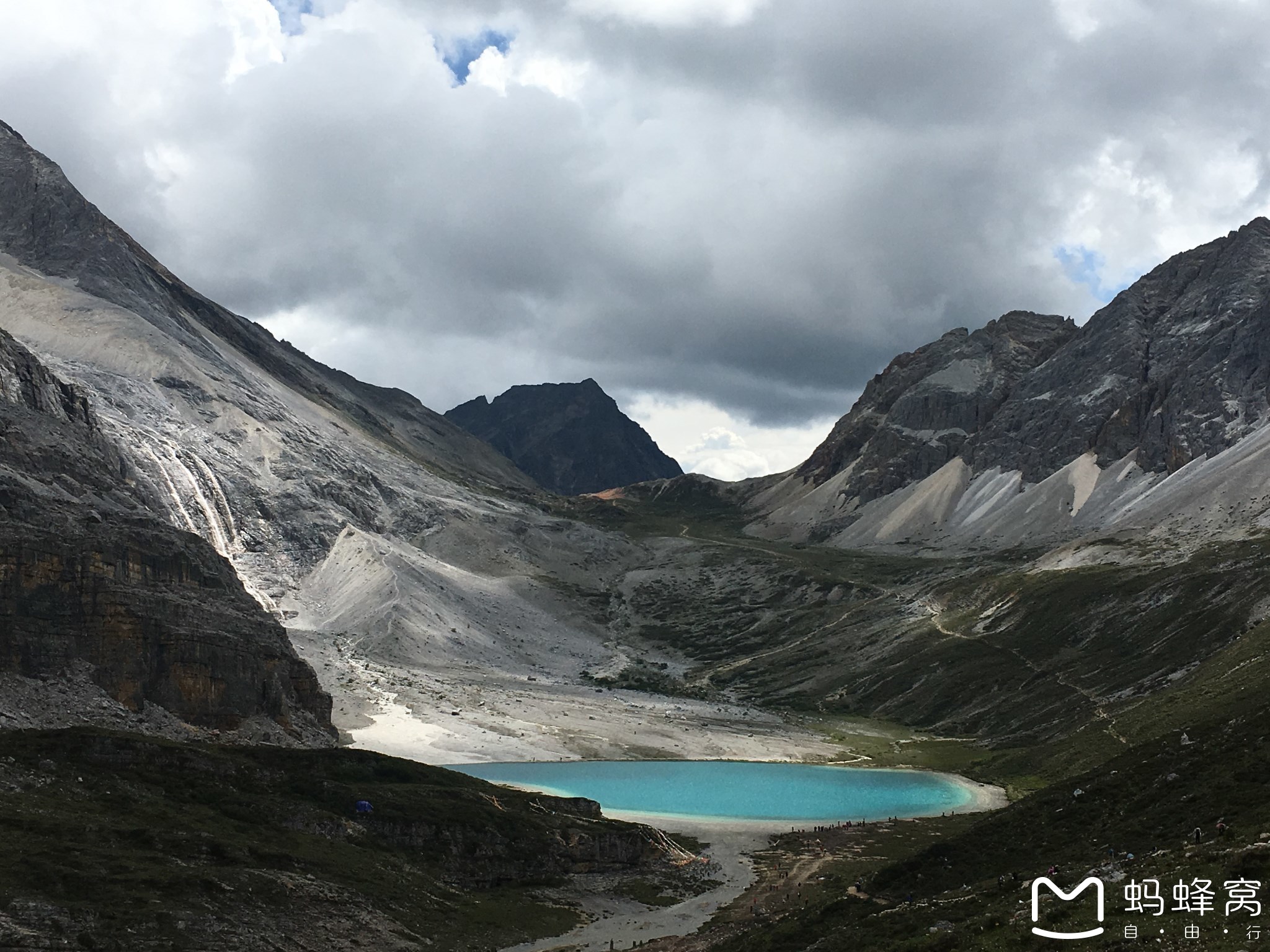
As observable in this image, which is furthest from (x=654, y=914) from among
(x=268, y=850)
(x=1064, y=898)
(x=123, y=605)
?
(x=123, y=605)

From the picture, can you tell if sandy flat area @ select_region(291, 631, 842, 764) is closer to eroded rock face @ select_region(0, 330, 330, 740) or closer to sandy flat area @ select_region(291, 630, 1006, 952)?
sandy flat area @ select_region(291, 630, 1006, 952)

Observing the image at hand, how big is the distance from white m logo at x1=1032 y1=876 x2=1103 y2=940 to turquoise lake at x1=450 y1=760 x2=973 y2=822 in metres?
67.0

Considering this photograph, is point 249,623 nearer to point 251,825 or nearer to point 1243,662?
point 251,825

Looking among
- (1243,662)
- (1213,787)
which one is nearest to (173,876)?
(1213,787)

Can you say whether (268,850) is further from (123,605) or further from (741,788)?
(741,788)

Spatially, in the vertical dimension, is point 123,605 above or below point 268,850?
above

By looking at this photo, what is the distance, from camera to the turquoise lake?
383 ft

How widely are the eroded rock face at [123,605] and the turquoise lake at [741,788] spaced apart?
33.2m

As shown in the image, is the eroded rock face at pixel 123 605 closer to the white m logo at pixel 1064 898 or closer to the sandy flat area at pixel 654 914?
the sandy flat area at pixel 654 914

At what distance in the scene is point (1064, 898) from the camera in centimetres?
4306

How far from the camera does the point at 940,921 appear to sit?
47.3 m

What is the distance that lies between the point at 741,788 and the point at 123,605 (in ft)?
244

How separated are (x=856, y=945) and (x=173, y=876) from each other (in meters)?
34.4

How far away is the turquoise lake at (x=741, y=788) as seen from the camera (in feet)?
383
